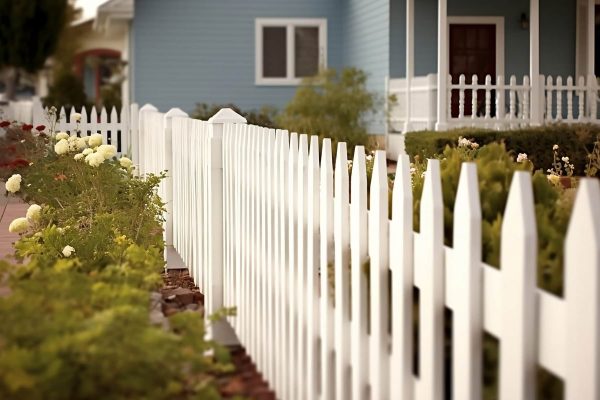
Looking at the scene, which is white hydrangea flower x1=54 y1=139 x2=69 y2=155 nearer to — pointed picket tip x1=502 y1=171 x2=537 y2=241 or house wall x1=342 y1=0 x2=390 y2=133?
pointed picket tip x1=502 y1=171 x2=537 y2=241

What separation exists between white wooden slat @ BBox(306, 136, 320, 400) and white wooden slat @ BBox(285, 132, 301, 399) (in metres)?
0.20

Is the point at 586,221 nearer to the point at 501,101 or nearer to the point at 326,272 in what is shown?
the point at 326,272

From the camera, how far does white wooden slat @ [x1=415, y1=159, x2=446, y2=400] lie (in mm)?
3127

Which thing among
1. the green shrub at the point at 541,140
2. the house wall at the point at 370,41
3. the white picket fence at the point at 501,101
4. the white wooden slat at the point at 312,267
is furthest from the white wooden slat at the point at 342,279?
the house wall at the point at 370,41

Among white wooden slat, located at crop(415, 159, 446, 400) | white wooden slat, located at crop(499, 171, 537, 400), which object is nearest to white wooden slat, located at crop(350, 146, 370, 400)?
white wooden slat, located at crop(415, 159, 446, 400)

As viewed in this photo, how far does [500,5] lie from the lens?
73.4ft

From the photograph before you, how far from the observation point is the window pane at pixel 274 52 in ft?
84.6

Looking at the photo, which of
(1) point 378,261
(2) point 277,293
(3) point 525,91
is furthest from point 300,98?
(1) point 378,261

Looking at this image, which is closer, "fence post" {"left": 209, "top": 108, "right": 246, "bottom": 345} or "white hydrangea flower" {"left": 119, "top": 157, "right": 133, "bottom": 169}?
"fence post" {"left": 209, "top": 108, "right": 246, "bottom": 345}

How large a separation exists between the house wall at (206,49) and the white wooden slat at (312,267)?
833 inches

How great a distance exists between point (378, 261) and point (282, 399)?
142 cm

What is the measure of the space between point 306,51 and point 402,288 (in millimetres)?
22710

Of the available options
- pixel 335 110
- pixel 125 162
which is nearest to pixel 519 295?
pixel 125 162

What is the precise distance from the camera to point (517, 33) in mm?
22453
